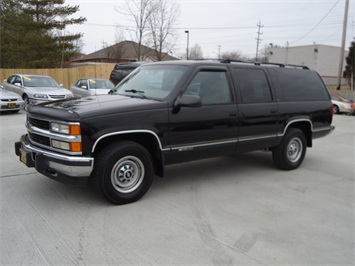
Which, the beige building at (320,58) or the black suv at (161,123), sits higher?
the beige building at (320,58)

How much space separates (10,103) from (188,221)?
1081 centimetres

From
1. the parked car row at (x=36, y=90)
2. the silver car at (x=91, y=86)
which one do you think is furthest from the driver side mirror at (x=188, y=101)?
the silver car at (x=91, y=86)

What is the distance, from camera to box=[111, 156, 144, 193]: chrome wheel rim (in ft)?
13.8

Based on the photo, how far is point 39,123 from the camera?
4309mm

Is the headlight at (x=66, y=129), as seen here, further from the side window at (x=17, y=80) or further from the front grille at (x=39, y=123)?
the side window at (x=17, y=80)

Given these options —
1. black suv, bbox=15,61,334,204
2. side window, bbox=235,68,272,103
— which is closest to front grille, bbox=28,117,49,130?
black suv, bbox=15,61,334,204

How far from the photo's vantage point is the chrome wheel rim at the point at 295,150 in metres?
6.31

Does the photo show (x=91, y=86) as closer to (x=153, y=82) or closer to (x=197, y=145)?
(x=153, y=82)

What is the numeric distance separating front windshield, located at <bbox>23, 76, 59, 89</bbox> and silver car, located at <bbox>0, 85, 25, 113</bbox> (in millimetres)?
1762

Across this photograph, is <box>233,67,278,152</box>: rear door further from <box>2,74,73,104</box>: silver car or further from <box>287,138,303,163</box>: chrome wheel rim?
<box>2,74,73,104</box>: silver car

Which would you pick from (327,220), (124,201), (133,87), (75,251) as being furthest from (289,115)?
(75,251)

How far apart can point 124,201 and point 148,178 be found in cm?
44

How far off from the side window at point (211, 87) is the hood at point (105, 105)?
0.65 meters

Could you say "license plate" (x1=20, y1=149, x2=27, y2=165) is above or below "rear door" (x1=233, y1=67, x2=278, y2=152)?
below
